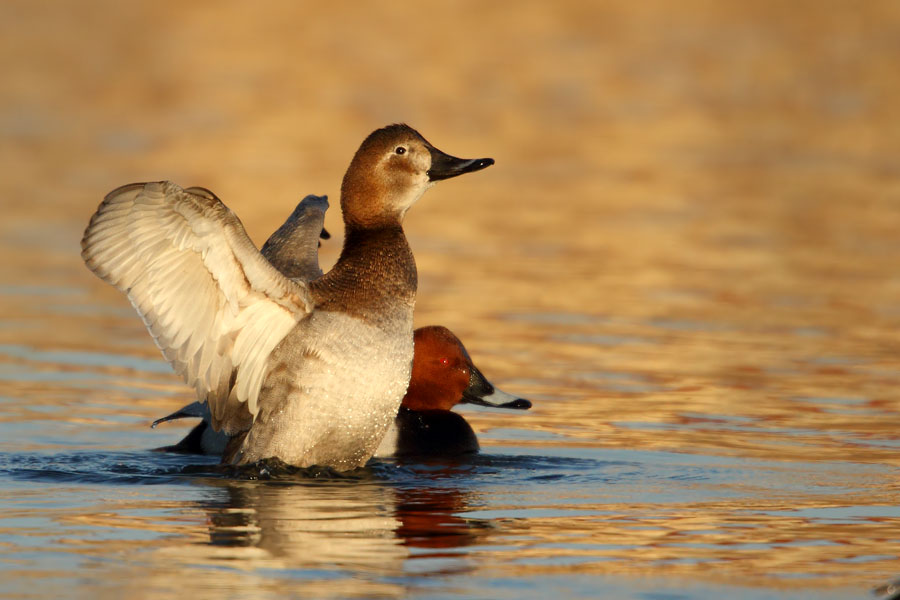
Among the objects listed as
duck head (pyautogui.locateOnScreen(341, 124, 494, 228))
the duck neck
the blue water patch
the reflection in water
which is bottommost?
the reflection in water

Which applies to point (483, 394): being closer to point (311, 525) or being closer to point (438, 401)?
point (438, 401)

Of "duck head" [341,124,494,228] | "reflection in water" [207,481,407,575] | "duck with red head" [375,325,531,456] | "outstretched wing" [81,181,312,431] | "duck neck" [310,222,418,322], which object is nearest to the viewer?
"reflection in water" [207,481,407,575]

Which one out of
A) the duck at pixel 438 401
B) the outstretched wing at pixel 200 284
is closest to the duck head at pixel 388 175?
the outstretched wing at pixel 200 284

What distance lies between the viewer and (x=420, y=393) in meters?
8.16

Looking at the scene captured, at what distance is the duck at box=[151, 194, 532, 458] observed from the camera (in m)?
7.45

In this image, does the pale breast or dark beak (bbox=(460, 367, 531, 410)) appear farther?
dark beak (bbox=(460, 367, 531, 410))

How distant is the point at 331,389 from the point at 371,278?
1.67 feet

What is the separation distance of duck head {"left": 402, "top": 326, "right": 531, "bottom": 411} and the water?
0.27m

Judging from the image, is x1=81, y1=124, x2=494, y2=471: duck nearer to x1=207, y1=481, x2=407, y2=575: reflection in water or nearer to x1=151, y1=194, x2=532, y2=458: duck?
x1=207, y1=481, x2=407, y2=575: reflection in water

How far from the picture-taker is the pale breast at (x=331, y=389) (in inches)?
253

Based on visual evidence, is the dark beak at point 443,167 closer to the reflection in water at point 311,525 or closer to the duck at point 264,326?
the duck at point 264,326

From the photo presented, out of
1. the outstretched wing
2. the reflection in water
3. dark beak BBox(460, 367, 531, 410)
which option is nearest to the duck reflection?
the reflection in water

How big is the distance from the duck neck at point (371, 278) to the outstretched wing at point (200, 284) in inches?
5.3

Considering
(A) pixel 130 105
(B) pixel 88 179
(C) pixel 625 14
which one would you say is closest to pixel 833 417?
(B) pixel 88 179
